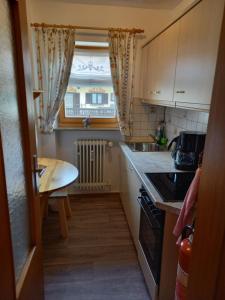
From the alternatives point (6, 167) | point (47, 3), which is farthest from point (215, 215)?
point (47, 3)

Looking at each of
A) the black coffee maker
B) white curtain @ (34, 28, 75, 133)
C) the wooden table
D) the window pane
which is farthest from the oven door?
the window pane

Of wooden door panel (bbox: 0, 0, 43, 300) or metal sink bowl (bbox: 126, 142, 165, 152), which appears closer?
wooden door panel (bbox: 0, 0, 43, 300)

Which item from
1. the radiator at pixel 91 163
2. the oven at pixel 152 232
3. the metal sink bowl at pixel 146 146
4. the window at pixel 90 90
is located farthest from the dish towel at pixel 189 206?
the window at pixel 90 90

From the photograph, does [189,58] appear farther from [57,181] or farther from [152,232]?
[57,181]

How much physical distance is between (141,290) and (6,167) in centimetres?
150

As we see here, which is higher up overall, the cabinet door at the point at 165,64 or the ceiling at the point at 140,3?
the ceiling at the point at 140,3

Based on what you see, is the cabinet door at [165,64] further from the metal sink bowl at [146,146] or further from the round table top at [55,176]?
the round table top at [55,176]

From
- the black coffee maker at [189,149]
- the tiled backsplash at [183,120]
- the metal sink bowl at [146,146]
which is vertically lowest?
the metal sink bowl at [146,146]

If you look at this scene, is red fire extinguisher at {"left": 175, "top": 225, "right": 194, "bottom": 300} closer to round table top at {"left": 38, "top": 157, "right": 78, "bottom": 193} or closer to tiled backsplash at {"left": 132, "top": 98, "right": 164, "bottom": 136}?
round table top at {"left": 38, "top": 157, "right": 78, "bottom": 193}

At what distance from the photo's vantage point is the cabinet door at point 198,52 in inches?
49.0

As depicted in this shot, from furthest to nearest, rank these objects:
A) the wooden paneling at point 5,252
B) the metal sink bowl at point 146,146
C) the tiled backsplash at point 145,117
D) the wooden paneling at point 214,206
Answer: the tiled backsplash at point 145,117 → the metal sink bowl at point 146,146 → the wooden paneling at point 5,252 → the wooden paneling at point 214,206

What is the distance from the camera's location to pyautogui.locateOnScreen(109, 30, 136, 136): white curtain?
263 cm

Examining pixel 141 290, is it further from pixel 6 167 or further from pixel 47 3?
pixel 47 3

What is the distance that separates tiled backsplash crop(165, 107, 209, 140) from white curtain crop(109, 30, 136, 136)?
1.70 feet
